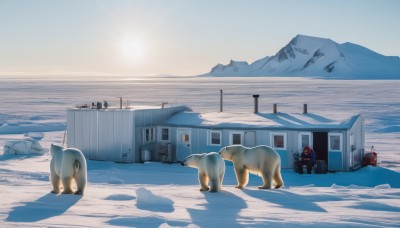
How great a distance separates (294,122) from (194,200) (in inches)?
521

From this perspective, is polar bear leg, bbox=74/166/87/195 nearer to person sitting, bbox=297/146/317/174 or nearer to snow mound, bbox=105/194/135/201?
snow mound, bbox=105/194/135/201

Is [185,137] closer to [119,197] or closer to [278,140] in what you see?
[278,140]

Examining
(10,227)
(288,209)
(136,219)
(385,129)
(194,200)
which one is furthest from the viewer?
(385,129)


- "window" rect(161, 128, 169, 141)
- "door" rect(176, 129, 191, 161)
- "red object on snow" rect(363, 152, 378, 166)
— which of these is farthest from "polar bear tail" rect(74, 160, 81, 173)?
"red object on snow" rect(363, 152, 378, 166)

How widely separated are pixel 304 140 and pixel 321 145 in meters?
0.81

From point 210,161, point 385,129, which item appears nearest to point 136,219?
point 210,161

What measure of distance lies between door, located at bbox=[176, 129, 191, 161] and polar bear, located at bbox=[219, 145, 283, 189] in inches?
435

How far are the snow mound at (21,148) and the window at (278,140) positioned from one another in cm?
1130

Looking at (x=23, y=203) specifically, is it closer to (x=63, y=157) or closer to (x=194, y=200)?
(x=63, y=157)

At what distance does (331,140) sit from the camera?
23.4m

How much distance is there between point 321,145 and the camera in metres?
23.8

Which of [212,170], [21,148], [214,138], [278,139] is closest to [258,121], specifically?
[278,139]

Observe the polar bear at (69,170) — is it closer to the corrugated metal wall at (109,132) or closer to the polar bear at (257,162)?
the polar bear at (257,162)

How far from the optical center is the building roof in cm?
2376
